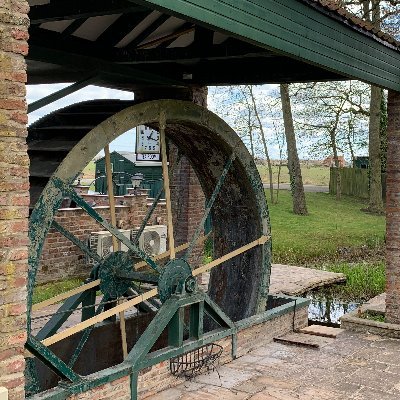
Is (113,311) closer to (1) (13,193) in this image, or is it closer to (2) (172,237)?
(2) (172,237)

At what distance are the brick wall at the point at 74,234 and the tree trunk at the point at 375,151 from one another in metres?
10.2

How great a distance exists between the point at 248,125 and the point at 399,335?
21878 mm

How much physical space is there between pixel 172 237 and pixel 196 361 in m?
1.28

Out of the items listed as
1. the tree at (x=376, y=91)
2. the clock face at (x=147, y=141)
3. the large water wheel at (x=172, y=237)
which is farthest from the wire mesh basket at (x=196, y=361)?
the tree at (x=376, y=91)

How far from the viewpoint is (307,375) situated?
6570 millimetres

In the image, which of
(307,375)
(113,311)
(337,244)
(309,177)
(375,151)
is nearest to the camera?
(113,311)

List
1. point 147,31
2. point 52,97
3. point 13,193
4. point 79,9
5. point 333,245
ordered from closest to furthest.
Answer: point 13,193
point 79,9
point 52,97
point 147,31
point 333,245

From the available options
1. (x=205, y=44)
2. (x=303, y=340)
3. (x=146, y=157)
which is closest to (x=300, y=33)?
(x=205, y=44)

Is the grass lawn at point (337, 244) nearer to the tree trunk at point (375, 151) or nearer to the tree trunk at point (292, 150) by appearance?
the tree trunk at point (375, 151)

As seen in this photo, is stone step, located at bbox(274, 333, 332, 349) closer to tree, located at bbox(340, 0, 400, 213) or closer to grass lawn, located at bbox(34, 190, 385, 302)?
grass lawn, located at bbox(34, 190, 385, 302)

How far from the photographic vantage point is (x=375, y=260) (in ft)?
49.5

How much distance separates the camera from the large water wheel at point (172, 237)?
5.41m

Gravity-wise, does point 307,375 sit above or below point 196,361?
below

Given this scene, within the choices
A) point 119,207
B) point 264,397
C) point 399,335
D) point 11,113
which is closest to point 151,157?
point 119,207
